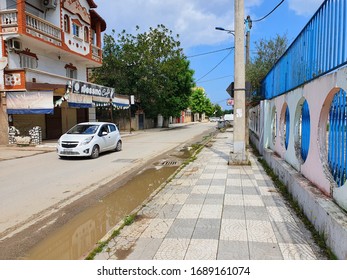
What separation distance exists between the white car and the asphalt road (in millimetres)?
353

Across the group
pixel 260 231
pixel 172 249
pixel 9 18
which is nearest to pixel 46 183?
pixel 172 249

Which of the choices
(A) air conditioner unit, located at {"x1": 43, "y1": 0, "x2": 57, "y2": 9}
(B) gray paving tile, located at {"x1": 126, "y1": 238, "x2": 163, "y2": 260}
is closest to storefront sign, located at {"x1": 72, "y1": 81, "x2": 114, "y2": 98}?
(A) air conditioner unit, located at {"x1": 43, "y1": 0, "x2": 57, "y2": 9}

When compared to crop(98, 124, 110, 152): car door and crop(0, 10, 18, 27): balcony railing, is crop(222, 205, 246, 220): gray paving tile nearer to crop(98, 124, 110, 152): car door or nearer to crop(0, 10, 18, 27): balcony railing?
crop(98, 124, 110, 152): car door

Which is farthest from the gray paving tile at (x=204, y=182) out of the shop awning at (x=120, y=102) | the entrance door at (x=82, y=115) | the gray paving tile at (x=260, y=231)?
the entrance door at (x=82, y=115)

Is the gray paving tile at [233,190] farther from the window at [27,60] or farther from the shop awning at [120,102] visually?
the shop awning at [120,102]

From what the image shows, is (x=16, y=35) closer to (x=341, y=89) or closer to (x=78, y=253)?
(x=78, y=253)

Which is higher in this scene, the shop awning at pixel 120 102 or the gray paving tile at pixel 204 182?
the shop awning at pixel 120 102

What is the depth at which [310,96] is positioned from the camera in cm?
513

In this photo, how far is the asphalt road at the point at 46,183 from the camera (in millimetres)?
5340

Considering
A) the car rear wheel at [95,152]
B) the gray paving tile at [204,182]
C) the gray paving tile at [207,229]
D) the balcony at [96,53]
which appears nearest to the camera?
the gray paving tile at [207,229]

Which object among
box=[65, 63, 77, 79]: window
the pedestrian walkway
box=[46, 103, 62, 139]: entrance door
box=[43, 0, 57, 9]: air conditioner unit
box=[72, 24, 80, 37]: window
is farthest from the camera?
box=[65, 63, 77, 79]: window

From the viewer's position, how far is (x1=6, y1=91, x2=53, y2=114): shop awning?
16656 millimetres

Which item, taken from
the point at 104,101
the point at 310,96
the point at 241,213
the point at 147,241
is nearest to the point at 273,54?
the point at 104,101
